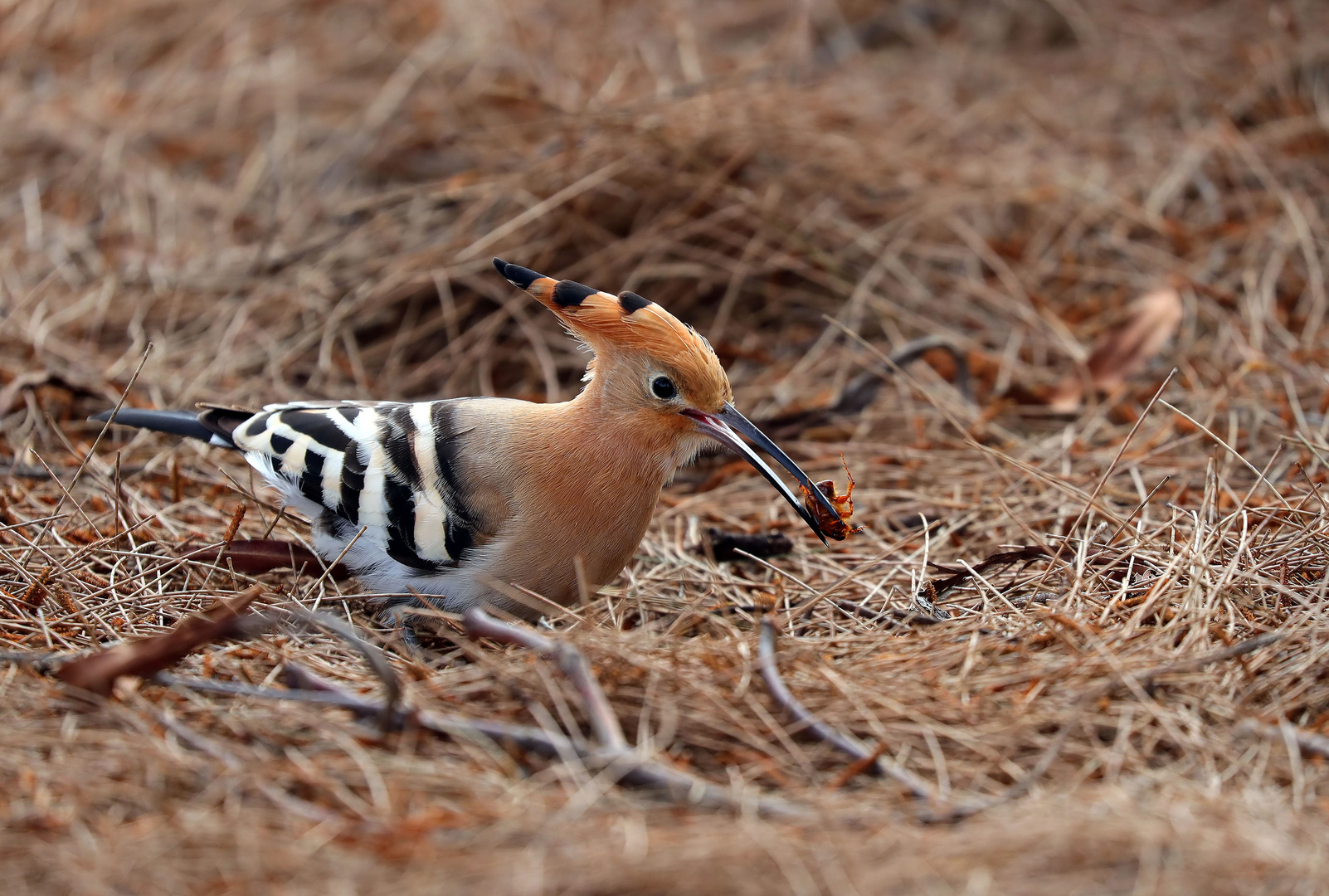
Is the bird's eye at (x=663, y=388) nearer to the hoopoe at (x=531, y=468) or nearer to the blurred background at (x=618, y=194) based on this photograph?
the hoopoe at (x=531, y=468)

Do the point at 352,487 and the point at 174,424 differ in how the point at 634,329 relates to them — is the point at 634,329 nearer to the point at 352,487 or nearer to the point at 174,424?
the point at 352,487

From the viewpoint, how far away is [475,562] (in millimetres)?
2436

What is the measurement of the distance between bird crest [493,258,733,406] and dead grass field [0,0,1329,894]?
44 cm

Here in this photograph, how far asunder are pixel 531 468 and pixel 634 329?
1.12 feet

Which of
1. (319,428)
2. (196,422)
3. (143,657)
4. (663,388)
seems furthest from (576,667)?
(196,422)

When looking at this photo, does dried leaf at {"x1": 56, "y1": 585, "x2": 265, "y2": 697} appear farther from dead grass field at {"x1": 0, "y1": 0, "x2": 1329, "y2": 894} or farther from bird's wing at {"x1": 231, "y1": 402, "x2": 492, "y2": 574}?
bird's wing at {"x1": 231, "y1": 402, "x2": 492, "y2": 574}

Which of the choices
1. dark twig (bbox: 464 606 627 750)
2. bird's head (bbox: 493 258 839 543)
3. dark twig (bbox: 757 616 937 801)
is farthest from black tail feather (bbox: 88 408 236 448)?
dark twig (bbox: 757 616 937 801)

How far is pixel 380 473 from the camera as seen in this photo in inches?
98.3

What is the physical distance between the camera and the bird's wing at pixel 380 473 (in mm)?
2455

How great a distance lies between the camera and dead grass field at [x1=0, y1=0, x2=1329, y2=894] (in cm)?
155

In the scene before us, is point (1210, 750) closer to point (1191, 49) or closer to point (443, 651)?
point (443, 651)

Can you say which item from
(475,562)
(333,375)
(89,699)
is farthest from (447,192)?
(89,699)

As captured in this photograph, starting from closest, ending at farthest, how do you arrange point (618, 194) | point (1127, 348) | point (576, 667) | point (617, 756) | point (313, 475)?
point (617, 756) < point (576, 667) < point (313, 475) < point (1127, 348) < point (618, 194)

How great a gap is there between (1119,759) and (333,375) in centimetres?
259
